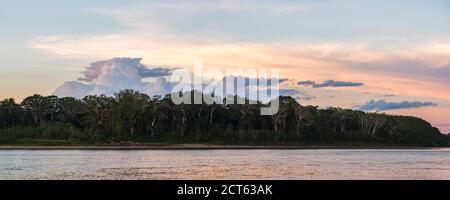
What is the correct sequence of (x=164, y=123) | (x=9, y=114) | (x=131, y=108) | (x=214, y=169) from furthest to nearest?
(x=9, y=114), (x=164, y=123), (x=131, y=108), (x=214, y=169)

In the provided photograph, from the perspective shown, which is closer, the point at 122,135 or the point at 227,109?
the point at 122,135

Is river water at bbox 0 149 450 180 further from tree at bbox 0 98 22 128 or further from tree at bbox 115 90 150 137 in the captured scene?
tree at bbox 0 98 22 128

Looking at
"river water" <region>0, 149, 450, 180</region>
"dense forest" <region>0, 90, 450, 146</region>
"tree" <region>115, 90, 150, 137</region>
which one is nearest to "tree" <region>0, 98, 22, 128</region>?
"dense forest" <region>0, 90, 450, 146</region>

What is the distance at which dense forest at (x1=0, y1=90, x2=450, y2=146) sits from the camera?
118m

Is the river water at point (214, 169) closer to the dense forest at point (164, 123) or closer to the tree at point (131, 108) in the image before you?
the dense forest at point (164, 123)

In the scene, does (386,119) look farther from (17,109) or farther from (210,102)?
(17,109)

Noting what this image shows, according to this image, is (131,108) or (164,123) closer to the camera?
(131,108)

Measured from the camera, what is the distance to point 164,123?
410ft

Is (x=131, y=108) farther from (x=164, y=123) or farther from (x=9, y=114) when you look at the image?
(x=9, y=114)

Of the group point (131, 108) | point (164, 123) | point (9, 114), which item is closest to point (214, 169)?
point (131, 108)

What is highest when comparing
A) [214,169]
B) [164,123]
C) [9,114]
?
[9,114]
